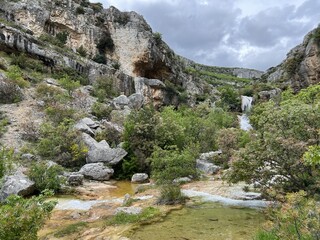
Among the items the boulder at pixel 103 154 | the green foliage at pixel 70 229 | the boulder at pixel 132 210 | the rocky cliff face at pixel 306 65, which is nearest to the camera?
the green foliage at pixel 70 229

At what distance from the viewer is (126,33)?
2504 inches

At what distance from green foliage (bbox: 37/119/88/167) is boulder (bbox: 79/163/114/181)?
6.42 feet

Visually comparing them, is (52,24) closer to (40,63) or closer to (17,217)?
(40,63)

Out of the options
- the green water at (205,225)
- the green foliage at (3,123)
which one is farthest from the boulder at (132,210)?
the green foliage at (3,123)

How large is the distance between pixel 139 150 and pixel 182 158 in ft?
37.2

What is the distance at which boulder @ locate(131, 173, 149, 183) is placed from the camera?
27.7 metres

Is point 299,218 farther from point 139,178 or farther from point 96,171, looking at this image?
point 96,171

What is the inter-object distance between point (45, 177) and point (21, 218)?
1505cm

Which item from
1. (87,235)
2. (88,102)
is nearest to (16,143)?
(88,102)

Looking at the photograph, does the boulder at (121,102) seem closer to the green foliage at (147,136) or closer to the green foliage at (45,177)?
the green foliage at (147,136)

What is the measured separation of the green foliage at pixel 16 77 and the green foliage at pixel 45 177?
23330 millimetres

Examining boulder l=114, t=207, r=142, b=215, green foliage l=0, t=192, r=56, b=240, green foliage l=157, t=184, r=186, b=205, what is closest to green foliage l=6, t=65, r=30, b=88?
green foliage l=157, t=184, r=186, b=205

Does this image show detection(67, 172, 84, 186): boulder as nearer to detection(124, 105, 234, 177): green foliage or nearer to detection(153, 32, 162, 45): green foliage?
detection(124, 105, 234, 177): green foliage

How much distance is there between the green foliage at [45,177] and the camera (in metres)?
20.6
